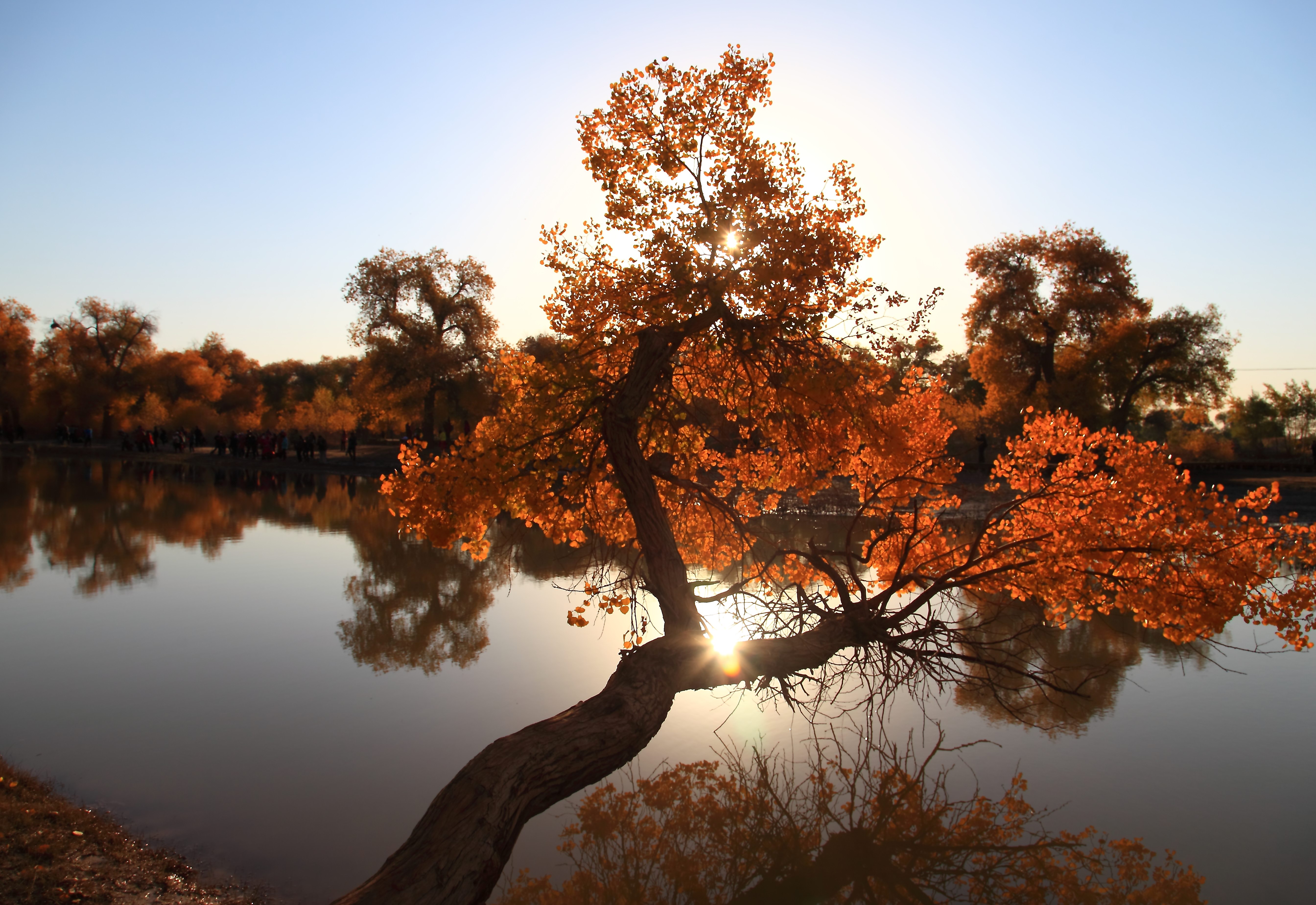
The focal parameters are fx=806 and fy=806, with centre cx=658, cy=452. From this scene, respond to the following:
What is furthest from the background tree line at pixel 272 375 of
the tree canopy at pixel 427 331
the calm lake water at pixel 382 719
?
the calm lake water at pixel 382 719

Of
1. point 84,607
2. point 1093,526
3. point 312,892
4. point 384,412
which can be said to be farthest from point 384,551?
point 384,412

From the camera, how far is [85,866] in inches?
202

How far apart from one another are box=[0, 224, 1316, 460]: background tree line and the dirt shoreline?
5.36 meters

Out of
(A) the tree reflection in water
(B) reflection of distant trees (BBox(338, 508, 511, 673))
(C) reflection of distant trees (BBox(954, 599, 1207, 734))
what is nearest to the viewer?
(A) the tree reflection in water

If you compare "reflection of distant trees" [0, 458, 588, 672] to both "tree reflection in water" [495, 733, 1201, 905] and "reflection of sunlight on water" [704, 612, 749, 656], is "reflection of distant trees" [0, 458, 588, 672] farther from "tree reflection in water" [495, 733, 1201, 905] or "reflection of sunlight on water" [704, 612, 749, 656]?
"tree reflection in water" [495, 733, 1201, 905]

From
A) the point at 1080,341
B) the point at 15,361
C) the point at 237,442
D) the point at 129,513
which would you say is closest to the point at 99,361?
the point at 15,361

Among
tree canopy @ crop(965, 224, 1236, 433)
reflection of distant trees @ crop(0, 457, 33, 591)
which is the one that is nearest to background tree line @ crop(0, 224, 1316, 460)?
tree canopy @ crop(965, 224, 1236, 433)

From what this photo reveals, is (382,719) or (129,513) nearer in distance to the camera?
(382,719)

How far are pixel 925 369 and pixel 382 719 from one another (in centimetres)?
721

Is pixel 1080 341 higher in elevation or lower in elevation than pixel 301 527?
higher

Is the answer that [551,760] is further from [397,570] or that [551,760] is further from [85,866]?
[397,570]

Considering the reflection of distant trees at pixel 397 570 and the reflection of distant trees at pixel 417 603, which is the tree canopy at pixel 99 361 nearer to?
the reflection of distant trees at pixel 397 570

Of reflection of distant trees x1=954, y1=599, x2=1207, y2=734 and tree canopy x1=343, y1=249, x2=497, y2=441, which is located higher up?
tree canopy x1=343, y1=249, x2=497, y2=441

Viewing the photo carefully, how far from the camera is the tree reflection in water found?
227 inches
